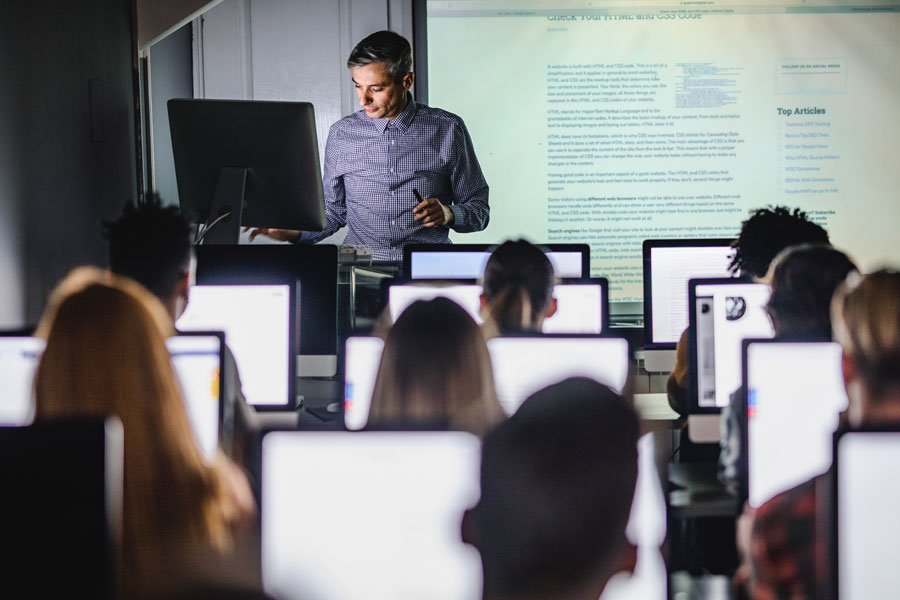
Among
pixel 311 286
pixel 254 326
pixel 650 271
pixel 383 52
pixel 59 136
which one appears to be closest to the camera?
pixel 254 326

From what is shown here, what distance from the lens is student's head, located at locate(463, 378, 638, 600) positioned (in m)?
0.95

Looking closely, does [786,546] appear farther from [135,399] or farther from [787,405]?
[135,399]

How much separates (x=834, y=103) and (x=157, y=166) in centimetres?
366

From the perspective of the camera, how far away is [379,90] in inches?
153

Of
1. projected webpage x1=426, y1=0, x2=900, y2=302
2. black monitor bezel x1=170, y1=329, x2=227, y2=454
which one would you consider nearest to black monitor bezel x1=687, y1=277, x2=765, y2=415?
black monitor bezel x1=170, y1=329, x2=227, y2=454

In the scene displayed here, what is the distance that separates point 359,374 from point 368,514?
1.07 metres

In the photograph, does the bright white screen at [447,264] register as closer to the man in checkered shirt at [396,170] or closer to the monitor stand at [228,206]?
the monitor stand at [228,206]

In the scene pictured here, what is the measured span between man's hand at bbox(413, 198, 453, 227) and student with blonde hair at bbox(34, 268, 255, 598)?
2290 mm

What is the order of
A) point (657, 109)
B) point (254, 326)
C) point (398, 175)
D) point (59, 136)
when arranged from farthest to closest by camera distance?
point (657, 109) → point (398, 175) → point (59, 136) → point (254, 326)

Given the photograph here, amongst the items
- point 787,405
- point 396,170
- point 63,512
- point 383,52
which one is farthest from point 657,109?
point 63,512

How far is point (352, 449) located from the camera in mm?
1106

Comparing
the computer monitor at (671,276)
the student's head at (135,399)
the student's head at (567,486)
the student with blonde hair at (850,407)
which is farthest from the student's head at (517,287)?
the student's head at (567,486)

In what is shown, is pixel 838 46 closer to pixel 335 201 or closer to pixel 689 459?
pixel 335 201

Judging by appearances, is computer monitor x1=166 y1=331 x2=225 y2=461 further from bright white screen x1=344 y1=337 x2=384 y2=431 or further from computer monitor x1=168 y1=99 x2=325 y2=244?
computer monitor x1=168 y1=99 x2=325 y2=244
